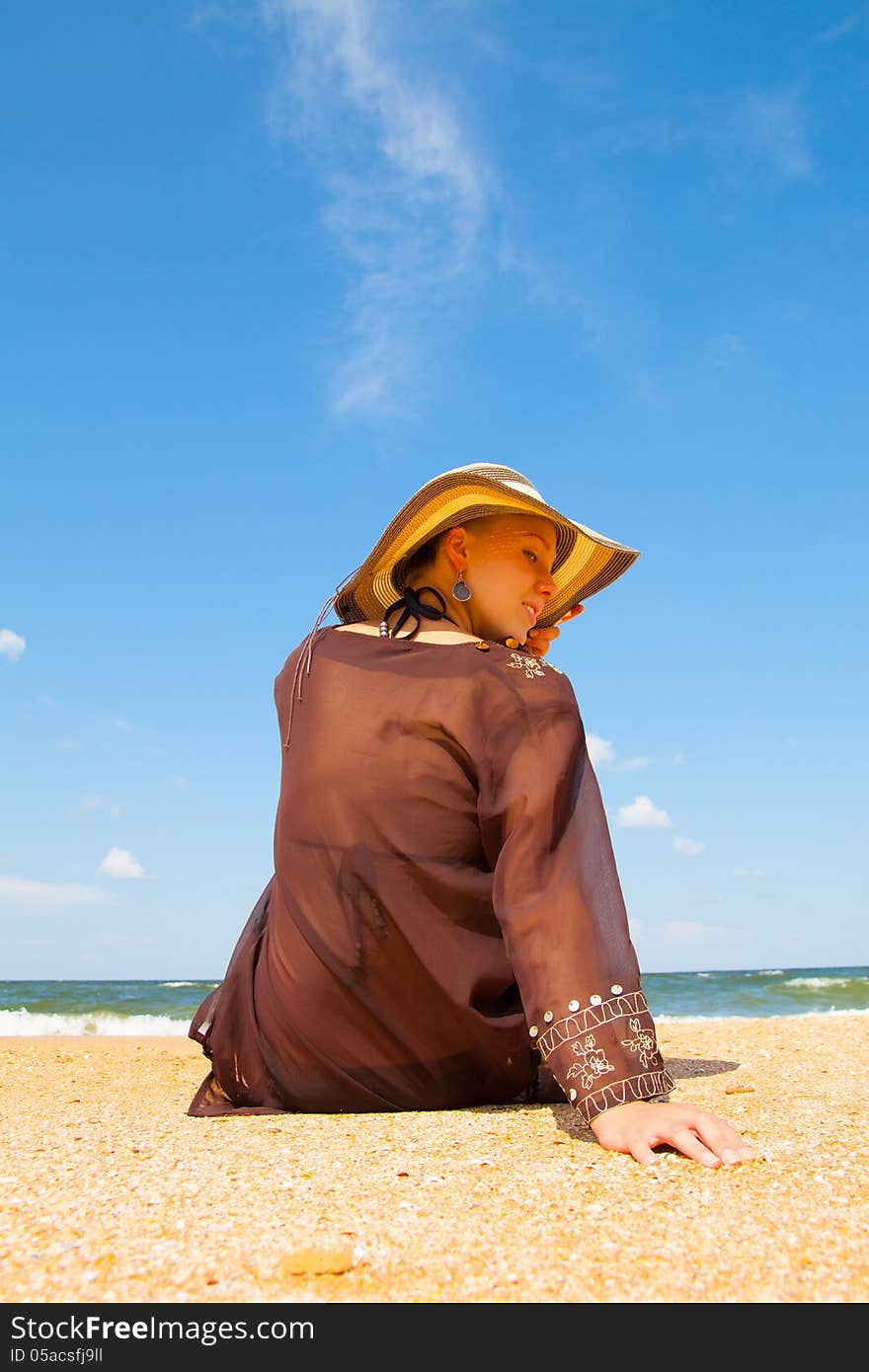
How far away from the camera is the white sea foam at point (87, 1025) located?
1262 cm

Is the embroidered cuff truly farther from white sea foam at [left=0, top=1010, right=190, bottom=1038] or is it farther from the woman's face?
white sea foam at [left=0, top=1010, right=190, bottom=1038]

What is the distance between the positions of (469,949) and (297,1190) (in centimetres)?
75

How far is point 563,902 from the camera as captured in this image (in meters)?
1.96

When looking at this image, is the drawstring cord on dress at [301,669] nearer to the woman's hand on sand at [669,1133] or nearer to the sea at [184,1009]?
the woman's hand on sand at [669,1133]

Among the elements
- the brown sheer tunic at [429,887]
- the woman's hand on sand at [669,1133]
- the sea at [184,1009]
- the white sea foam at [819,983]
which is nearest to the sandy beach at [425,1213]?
the woman's hand on sand at [669,1133]

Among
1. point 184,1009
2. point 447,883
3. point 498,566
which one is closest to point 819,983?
point 184,1009

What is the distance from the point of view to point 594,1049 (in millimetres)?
1861

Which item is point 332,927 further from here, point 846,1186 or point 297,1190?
point 846,1186

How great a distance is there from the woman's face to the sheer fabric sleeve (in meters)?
0.48

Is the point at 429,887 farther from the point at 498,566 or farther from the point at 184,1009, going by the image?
the point at 184,1009

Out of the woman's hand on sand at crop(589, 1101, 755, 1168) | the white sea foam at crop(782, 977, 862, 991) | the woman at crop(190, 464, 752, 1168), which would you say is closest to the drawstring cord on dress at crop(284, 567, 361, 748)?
the woman at crop(190, 464, 752, 1168)

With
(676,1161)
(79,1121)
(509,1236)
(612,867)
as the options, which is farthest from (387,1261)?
(79,1121)

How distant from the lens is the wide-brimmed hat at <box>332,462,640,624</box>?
8.49 ft

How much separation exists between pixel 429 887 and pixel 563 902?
427 mm
